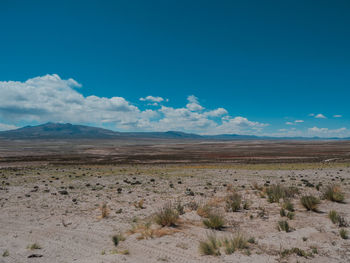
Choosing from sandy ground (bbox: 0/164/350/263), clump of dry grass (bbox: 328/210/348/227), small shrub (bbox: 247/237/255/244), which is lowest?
sandy ground (bbox: 0/164/350/263)

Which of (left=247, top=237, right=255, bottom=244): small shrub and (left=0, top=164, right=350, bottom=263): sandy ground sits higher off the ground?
(left=247, top=237, right=255, bottom=244): small shrub

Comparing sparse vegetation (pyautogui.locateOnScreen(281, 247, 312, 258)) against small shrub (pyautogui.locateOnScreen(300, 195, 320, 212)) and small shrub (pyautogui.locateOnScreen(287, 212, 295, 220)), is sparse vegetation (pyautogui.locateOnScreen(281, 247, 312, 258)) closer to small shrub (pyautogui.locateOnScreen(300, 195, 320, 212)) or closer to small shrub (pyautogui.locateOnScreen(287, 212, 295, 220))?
small shrub (pyautogui.locateOnScreen(287, 212, 295, 220))

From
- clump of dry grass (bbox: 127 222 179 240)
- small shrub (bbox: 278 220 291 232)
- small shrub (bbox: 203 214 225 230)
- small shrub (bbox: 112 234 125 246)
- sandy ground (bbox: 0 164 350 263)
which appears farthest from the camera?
small shrub (bbox: 203 214 225 230)

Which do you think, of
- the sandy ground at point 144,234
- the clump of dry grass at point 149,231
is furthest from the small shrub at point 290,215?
the clump of dry grass at point 149,231

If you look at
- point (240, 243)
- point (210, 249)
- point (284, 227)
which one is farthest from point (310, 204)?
point (210, 249)

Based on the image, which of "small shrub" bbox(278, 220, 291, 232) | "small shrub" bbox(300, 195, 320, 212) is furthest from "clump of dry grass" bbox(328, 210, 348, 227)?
"small shrub" bbox(278, 220, 291, 232)

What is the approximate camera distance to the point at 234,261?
5.88 m

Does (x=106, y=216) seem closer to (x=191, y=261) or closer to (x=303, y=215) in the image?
(x=191, y=261)

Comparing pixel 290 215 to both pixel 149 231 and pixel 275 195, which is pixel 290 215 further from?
pixel 149 231

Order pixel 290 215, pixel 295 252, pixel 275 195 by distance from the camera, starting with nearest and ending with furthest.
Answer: pixel 295 252 → pixel 290 215 → pixel 275 195

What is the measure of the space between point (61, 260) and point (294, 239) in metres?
7.05

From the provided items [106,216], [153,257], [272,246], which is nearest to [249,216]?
[272,246]

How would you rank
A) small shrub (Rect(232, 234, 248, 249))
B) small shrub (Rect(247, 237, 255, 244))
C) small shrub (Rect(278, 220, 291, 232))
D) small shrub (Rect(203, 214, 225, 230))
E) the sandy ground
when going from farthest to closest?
1. small shrub (Rect(203, 214, 225, 230))
2. small shrub (Rect(278, 220, 291, 232))
3. small shrub (Rect(247, 237, 255, 244))
4. small shrub (Rect(232, 234, 248, 249))
5. the sandy ground

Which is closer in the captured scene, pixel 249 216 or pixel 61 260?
pixel 61 260
